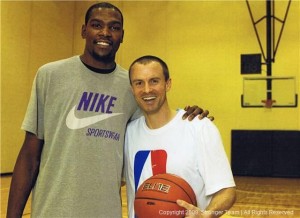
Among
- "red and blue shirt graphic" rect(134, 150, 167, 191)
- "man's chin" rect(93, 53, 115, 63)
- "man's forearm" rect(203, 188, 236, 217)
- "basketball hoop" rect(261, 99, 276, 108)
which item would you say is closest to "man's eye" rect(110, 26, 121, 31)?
"man's chin" rect(93, 53, 115, 63)

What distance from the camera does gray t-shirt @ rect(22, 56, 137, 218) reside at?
67.4 inches

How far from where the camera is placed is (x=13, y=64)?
26.7ft

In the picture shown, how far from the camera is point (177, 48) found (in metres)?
9.78

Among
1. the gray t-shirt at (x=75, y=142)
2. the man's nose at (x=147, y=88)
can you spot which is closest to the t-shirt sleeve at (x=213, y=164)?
the man's nose at (x=147, y=88)

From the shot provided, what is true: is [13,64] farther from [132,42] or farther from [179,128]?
[179,128]

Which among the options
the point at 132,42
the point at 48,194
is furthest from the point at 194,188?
the point at 132,42

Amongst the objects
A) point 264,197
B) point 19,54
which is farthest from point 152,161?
point 19,54

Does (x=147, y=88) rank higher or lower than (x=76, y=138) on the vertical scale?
higher

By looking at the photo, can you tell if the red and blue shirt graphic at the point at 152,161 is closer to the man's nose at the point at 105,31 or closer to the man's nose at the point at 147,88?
the man's nose at the point at 147,88

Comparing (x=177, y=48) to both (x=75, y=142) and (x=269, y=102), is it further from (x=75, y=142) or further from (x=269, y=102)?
(x=75, y=142)

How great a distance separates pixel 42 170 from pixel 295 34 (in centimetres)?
852

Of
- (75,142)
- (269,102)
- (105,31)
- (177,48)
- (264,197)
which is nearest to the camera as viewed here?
(75,142)

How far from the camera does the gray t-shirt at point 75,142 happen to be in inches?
67.4

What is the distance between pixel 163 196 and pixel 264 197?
473 cm
